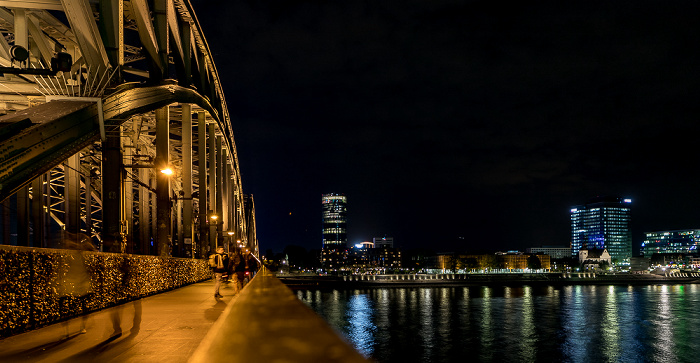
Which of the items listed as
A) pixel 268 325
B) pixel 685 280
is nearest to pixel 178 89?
pixel 268 325

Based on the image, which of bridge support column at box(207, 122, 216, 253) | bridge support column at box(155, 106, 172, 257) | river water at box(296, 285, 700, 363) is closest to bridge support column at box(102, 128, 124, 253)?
bridge support column at box(155, 106, 172, 257)

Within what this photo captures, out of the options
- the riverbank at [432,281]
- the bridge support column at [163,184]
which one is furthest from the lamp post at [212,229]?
the riverbank at [432,281]

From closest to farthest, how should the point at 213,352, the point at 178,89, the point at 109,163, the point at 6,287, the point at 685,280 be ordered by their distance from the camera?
the point at 213,352, the point at 6,287, the point at 109,163, the point at 178,89, the point at 685,280

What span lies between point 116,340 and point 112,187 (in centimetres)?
1176

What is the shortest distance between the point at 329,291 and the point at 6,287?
11333 centimetres

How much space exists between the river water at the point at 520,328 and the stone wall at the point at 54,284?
24158 mm

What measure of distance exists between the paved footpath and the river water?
2568 centimetres

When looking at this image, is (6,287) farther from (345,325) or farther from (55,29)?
(345,325)

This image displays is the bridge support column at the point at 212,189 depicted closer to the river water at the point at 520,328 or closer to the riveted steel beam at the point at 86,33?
the river water at the point at 520,328

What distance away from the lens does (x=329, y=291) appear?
12012 cm

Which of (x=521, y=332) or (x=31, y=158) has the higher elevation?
A: (x=31, y=158)

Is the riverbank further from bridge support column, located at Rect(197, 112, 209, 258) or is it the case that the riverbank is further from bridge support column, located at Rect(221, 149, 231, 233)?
bridge support column, located at Rect(197, 112, 209, 258)

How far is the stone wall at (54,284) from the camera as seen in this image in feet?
29.9

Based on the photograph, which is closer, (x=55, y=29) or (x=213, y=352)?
(x=213, y=352)
